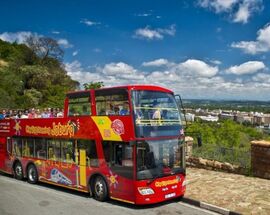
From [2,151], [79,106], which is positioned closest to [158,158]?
[79,106]

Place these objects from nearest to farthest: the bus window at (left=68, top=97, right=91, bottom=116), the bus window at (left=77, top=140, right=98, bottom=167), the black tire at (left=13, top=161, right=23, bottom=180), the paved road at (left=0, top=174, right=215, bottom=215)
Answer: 1. the paved road at (left=0, top=174, right=215, bottom=215)
2. the bus window at (left=77, top=140, right=98, bottom=167)
3. the bus window at (left=68, top=97, right=91, bottom=116)
4. the black tire at (left=13, top=161, right=23, bottom=180)

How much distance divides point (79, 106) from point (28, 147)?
445cm

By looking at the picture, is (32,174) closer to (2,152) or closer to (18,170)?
(18,170)

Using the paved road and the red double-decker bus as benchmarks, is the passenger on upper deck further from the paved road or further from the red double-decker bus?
the paved road

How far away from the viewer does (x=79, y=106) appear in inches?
568

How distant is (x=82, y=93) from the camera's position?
14.4 metres

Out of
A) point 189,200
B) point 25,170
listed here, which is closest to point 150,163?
point 189,200

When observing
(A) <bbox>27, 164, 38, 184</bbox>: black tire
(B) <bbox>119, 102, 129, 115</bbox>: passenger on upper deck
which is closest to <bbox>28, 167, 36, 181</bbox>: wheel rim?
(A) <bbox>27, 164, 38, 184</bbox>: black tire

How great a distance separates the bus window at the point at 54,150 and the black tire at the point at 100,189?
251 centimetres

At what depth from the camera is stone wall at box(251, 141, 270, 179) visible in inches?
591

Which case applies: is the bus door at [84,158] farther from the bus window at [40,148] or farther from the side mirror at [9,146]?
the side mirror at [9,146]

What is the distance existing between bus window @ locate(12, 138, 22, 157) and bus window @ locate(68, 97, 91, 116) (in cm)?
445

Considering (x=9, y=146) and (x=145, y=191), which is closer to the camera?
(x=145, y=191)

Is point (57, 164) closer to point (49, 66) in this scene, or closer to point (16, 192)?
point (16, 192)
